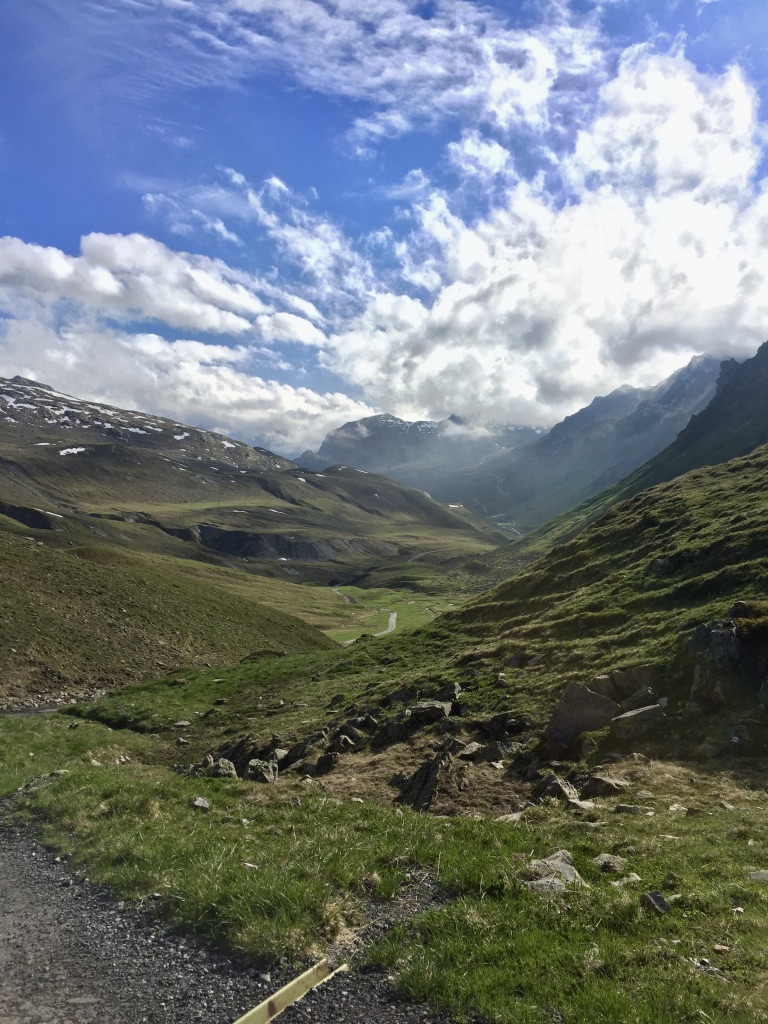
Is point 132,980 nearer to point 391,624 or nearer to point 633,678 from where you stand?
point 633,678

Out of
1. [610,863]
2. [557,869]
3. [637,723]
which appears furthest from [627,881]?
[637,723]

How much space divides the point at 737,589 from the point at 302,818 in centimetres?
2834

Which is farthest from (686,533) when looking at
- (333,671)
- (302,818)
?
(302,818)

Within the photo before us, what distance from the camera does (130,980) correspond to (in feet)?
29.8

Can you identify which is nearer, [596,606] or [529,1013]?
[529,1013]

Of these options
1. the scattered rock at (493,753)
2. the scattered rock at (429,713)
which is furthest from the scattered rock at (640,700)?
the scattered rock at (429,713)

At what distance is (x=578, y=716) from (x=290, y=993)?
18035 mm

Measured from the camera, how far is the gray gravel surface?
8.25 meters

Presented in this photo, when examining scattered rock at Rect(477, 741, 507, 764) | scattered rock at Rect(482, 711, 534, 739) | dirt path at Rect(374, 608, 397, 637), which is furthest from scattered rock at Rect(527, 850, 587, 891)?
dirt path at Rect(374, 608, 397, 637)

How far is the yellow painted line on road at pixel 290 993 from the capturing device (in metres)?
8.02

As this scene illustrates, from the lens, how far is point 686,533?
1876 inches

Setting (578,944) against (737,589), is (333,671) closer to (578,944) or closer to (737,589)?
(737,589)

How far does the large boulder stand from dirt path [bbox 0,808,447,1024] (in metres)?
16.2

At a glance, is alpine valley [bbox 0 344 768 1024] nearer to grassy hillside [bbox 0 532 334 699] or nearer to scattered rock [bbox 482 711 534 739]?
scattered rock [bbox 482 711 534 739]
